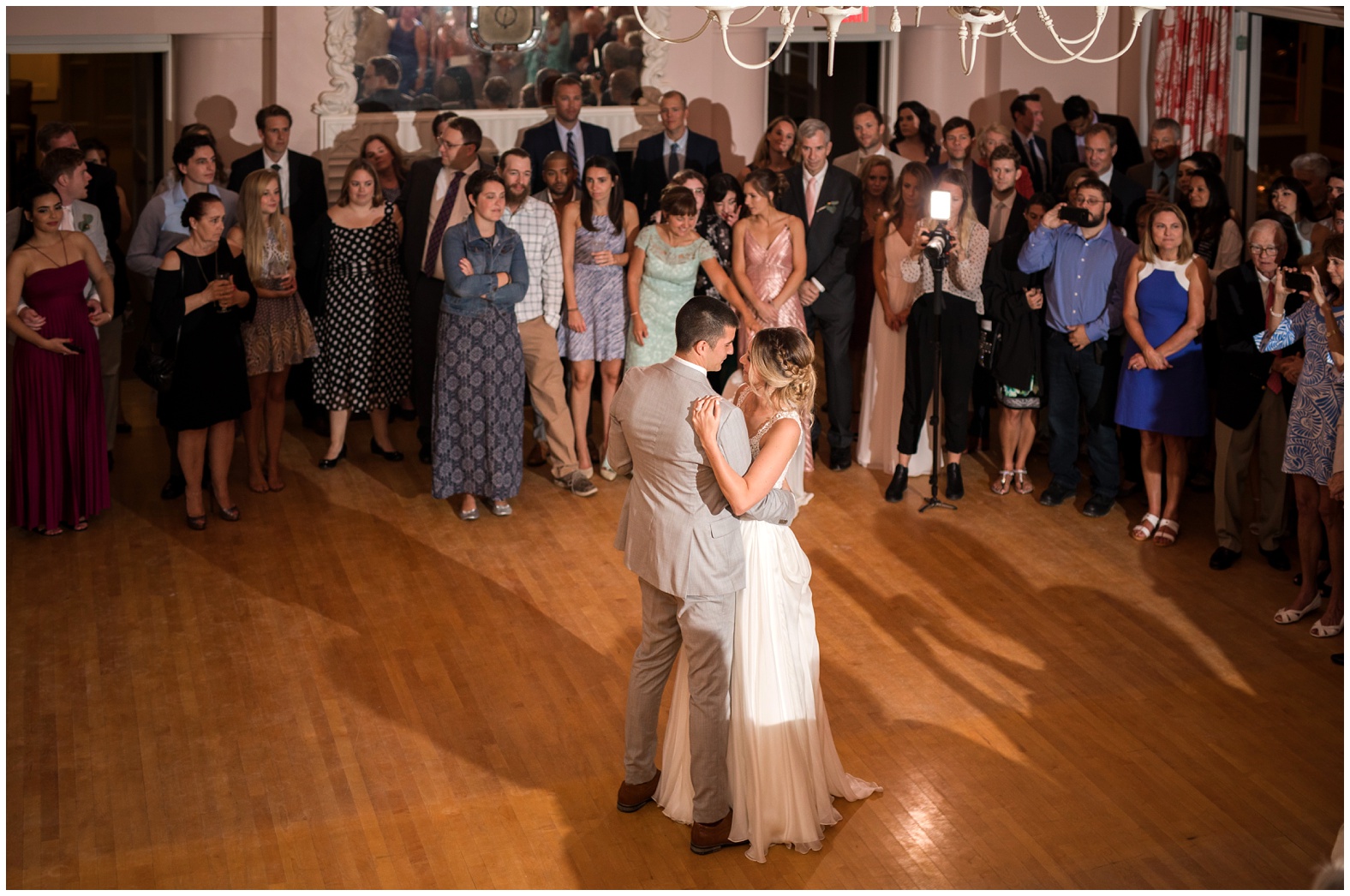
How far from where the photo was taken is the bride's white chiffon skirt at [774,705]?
4070 mm

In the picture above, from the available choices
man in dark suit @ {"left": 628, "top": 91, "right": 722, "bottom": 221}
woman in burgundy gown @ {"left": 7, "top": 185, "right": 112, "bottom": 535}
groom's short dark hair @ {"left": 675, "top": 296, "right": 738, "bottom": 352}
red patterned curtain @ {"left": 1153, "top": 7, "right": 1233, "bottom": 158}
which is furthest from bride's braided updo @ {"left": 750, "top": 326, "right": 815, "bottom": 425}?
red patterned curtain @ {"left": 1153, "top": 7, "right": 1233, "bottom": 158}

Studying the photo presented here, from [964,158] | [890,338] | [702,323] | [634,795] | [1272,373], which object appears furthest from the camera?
[964,158]

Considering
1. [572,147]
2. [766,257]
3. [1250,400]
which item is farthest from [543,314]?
[1250,400]

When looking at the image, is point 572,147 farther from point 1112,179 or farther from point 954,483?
point 954,483

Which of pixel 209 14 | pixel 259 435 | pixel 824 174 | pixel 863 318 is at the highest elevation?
pixel 209 14

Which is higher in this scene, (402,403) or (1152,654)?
(402,403)

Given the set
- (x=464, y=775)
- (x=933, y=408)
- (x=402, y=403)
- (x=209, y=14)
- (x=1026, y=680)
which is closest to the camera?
(x=464, y=775)

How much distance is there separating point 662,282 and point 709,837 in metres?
3.56

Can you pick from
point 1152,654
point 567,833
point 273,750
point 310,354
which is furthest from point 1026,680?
point 310,354

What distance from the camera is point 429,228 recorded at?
729 cm

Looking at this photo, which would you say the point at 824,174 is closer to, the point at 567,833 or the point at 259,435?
the point at 259,435

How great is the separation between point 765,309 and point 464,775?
327 centimetres

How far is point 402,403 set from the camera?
836cm

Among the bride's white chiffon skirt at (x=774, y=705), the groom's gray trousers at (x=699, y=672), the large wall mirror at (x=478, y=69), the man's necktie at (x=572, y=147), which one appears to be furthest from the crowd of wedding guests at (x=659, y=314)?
the groom's gray trousers at (x=699, y=672)
